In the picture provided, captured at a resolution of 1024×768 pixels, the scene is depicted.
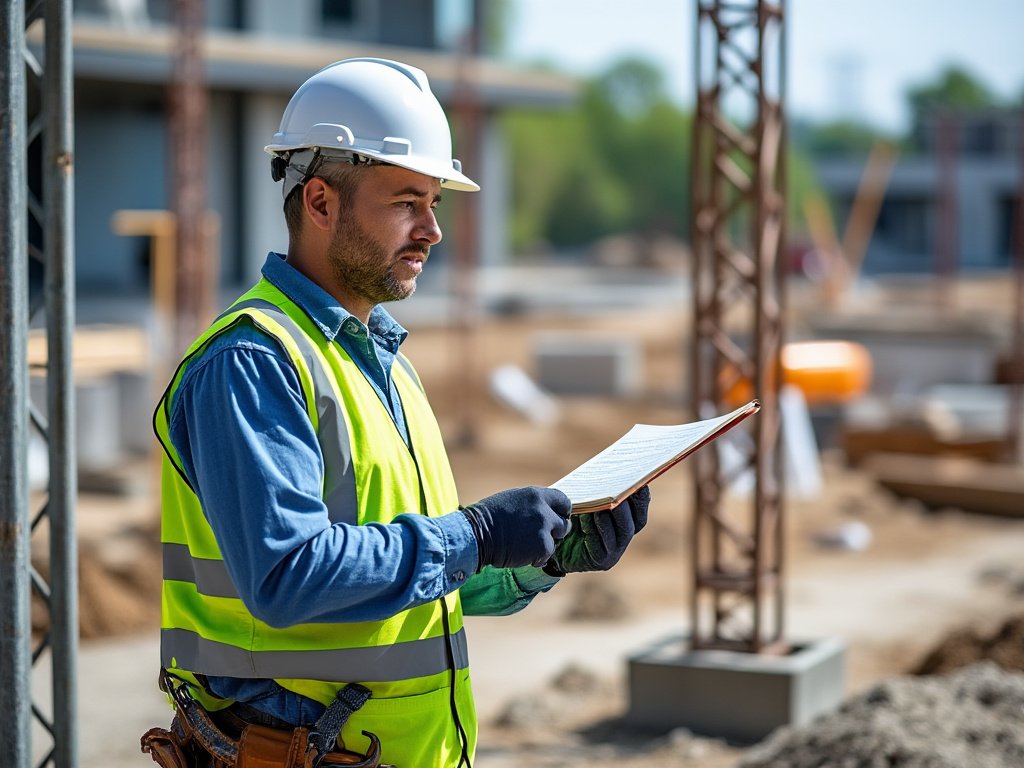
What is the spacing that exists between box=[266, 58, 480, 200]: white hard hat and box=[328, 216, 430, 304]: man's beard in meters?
0.13

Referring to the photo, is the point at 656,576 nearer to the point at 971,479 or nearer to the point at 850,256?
the point at 971,479

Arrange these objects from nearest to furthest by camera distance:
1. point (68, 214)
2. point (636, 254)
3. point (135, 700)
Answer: point (68, 214) → point (135, 700) → point (636, 254)

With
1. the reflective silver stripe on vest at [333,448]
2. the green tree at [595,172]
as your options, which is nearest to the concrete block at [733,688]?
the reflective silver stripe on vest at [333,448]

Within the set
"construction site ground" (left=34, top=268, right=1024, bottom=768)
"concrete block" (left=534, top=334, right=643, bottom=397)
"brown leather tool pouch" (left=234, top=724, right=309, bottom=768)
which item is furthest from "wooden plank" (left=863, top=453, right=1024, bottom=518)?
"brown leather tool pouch" (left=234, top=724, right=309, bottom=768)

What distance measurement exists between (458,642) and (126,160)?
25587 millimetres

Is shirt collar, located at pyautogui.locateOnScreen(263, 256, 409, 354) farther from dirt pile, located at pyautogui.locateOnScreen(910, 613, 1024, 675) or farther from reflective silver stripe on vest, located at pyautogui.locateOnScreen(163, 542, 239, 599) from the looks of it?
dirt pile, located at pyautogui.locateOnScreen(910, 613, 1024, 675)

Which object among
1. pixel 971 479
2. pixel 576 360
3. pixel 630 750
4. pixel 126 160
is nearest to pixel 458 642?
pixel 630 750

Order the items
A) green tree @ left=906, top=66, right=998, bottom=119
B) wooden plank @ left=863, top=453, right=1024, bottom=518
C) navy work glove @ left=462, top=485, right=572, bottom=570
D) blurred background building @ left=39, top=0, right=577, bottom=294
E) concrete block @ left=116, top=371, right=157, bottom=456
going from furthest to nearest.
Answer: green tree @ left=906, top=66, right=998, bottom=119, blurred background building @ left=39, top=0, right=577, bottom=294, concrete block @ left=116, top=371, right=157, bottom=456, wooden plank @ left=863, top=453, right=1024, bottom=518, navy work glove @ left=462, top=485, right=572, bottom=570

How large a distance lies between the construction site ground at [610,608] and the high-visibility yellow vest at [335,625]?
15.1ft

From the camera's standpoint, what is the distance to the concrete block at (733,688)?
6.95m

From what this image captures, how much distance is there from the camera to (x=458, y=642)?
246cm

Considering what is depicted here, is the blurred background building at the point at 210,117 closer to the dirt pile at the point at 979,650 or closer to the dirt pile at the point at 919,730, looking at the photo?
the dirt pile at the point at 979,650

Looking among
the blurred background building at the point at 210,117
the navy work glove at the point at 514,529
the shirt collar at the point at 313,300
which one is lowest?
the navy work glove at the point at 514,529

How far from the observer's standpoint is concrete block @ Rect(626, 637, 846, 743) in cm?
695
